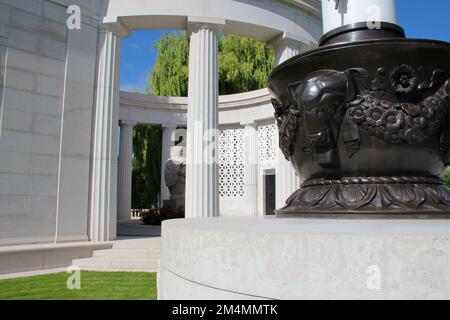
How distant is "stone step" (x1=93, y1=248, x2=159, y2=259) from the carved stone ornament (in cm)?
826

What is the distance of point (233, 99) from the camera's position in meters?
24.8

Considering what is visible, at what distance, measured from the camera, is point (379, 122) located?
12.6 feet

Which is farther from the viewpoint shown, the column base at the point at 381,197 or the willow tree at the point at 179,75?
the willow tree at the point at 179,75

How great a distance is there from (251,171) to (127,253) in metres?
13.8

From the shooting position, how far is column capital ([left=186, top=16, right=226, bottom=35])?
14.0 m

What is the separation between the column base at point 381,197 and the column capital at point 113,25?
11.7 m

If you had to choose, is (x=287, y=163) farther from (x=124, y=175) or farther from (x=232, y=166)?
(x=124, y=175)

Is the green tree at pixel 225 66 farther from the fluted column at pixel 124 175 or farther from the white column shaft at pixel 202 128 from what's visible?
the white column shaft at pixel 202 128

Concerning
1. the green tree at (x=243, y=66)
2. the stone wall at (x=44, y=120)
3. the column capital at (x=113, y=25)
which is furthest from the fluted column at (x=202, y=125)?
the green tree at (x=243, y=66)

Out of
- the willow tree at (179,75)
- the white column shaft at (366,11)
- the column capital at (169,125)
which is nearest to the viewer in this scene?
the white column shaft at (366,11)

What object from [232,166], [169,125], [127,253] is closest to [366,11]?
[127,253]

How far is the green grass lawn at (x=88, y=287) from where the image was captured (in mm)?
7414

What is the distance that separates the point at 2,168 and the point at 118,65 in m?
5.46
